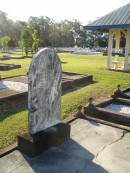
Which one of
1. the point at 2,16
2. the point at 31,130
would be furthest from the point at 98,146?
the point at 2,16

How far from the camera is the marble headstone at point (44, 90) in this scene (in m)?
4.70

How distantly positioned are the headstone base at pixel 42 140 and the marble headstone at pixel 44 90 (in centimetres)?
11

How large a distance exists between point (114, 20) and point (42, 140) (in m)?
13.8

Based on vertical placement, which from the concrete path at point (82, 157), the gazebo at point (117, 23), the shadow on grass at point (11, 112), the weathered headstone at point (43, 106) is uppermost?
the gazebo at point (117, 23)

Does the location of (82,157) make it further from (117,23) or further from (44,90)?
(117,23)

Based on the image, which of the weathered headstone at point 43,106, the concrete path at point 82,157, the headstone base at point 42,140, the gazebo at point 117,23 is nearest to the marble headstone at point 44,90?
the weathered headstone at point 43,106

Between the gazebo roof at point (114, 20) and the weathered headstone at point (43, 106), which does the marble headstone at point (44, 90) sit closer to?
the weathered headstone at point (43, 106)

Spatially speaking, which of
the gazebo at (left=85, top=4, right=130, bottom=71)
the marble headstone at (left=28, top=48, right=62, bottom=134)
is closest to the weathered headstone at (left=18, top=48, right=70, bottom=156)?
the marble headstone at (left=28, top=48, right=62, bottom=134)

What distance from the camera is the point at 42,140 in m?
4.90

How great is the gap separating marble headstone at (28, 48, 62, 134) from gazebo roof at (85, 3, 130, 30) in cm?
1209

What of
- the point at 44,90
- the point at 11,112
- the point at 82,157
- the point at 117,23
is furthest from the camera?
the point at 117,23

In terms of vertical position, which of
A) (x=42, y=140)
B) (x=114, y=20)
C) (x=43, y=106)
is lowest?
(x=42, y=140)

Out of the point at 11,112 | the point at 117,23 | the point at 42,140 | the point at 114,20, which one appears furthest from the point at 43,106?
the point at 114,20

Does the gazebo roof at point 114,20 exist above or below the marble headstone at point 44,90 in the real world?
above
